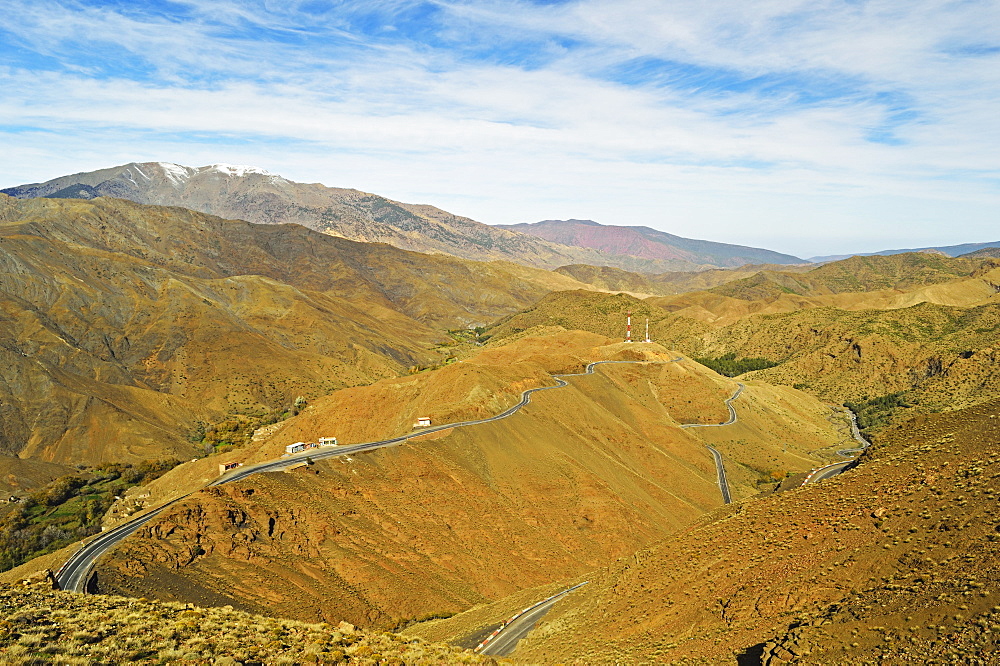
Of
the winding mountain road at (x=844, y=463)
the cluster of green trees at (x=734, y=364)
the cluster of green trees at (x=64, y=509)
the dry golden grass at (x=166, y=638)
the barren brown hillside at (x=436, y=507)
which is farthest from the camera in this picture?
the cluster of green trees at (x=734, y=364)

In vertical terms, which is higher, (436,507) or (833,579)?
(833,579)

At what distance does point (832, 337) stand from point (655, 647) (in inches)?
5511

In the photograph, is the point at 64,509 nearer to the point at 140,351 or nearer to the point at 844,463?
the point at 140,351

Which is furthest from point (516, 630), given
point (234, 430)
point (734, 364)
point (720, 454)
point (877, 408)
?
point (734, 364)

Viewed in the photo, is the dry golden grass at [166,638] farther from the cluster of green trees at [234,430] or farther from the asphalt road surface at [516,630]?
the cluster of green trees at [234,430]

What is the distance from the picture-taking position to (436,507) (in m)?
47.9

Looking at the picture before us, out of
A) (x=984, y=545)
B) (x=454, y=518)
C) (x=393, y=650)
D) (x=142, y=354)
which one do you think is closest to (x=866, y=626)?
(x=984, y=545)

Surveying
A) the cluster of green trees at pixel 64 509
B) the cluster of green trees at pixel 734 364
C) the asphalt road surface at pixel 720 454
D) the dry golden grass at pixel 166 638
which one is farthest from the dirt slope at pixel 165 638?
the cluster of green trees at pixel 734 364

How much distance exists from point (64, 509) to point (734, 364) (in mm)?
141352

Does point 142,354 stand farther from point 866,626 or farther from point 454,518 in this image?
point 866,626

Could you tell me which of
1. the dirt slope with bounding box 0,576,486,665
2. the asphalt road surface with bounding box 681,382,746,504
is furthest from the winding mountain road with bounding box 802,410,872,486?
the dirt slope with bounding box 0,576,486,665

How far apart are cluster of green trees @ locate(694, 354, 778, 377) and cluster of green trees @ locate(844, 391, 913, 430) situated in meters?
30.6

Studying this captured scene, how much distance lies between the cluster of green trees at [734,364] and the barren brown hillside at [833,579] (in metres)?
123

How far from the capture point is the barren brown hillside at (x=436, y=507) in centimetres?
3572
